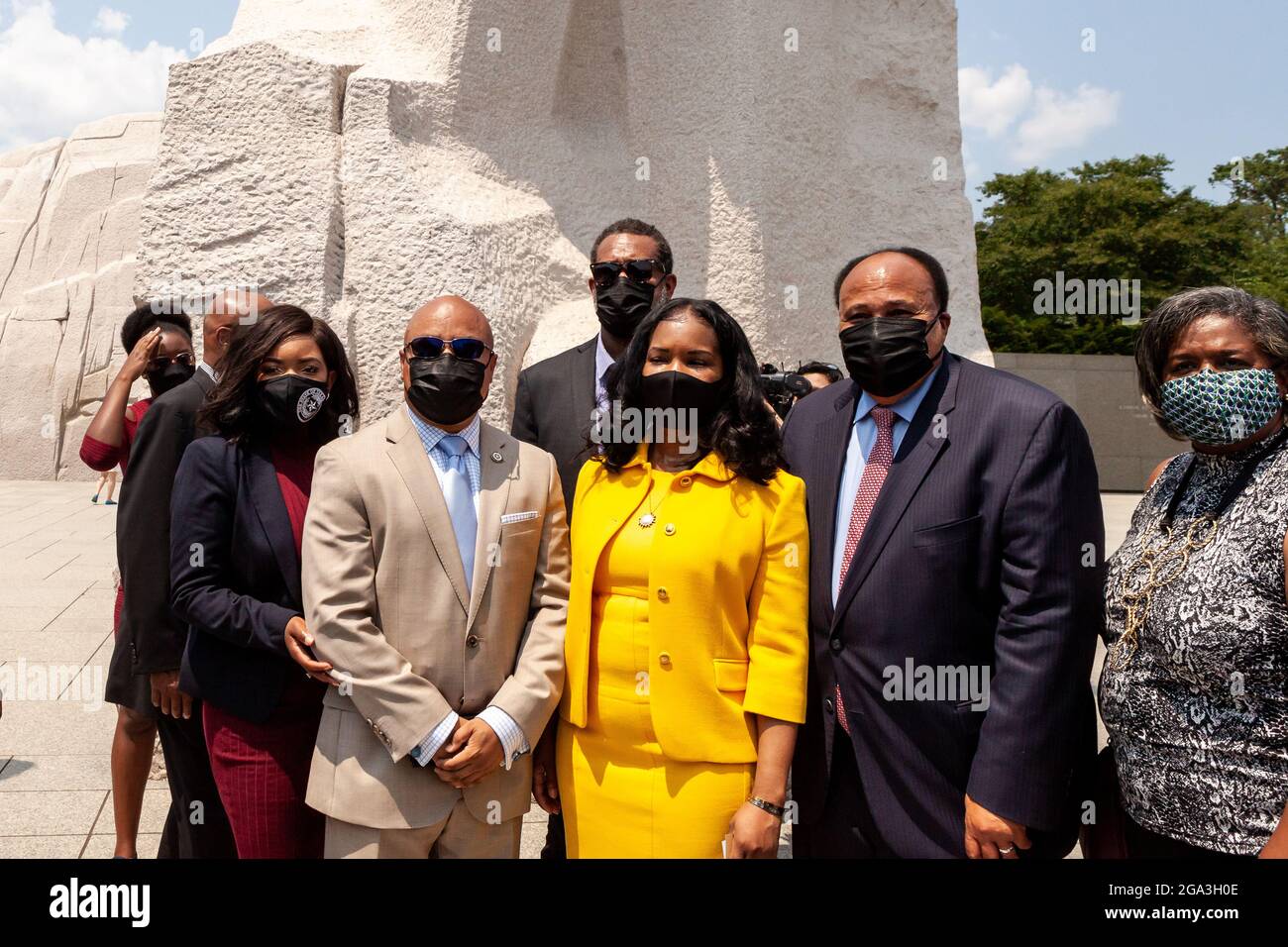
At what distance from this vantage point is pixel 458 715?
2.27 m

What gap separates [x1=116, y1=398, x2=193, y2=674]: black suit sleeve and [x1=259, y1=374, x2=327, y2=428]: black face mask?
25.0 inches

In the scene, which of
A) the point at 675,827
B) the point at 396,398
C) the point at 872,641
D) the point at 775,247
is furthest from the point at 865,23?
the point at 675,827

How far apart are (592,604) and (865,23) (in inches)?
197

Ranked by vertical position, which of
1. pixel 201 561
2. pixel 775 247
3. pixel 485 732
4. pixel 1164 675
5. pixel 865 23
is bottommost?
pixel 485 732

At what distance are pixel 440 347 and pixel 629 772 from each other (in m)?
1.13

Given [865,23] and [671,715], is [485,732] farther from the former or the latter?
[865,23]

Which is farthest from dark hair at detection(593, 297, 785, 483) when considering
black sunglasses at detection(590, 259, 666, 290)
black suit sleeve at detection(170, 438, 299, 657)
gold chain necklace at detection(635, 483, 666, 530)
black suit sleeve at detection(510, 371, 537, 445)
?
black suit sleeve at detection(170, 438, 299, 657)

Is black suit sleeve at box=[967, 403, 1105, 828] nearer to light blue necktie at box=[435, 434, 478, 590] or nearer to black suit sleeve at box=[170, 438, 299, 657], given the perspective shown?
light blue necktie at box=[435, 434, 478, 590]

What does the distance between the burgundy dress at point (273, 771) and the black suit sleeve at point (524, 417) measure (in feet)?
3.06

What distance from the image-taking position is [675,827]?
2145mm

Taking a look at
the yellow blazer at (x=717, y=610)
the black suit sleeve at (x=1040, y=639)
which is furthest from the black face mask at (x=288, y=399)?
the black suit sleeve at (x=1040, y=639)

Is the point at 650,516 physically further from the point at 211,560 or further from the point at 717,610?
the point at 211,560

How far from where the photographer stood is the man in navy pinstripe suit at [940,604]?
203cm

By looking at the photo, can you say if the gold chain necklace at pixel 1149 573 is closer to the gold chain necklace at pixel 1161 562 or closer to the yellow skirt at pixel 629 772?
the gold chain necklace at pixel 1161 562
